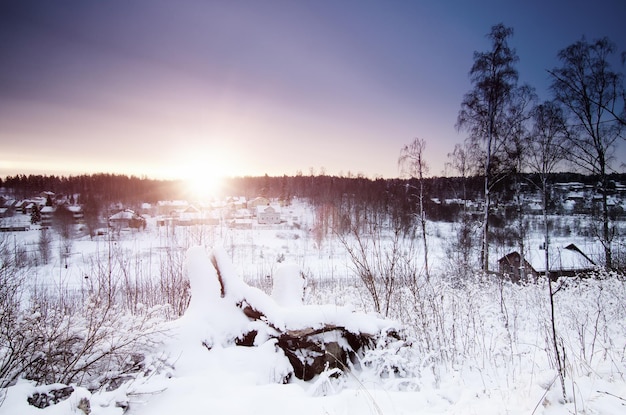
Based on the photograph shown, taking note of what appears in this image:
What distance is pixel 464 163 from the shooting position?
1330 cm

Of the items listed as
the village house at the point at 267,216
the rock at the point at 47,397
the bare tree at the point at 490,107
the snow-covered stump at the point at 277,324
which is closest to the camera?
the rock at the point at 47,397

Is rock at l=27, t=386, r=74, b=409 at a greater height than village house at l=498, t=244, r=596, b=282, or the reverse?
rock at l=27, t=386, r=74, b=409

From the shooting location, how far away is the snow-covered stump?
4.01m

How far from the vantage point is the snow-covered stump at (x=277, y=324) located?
4008mm

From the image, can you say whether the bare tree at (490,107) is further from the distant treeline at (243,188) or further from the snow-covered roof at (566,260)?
the distant treeline at (243,188)

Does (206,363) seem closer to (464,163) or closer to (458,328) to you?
(458,328)

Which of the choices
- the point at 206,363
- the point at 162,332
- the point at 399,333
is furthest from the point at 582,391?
the point at 162,332

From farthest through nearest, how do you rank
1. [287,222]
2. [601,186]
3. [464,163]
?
[287,222]
[464,163]
[601,186]

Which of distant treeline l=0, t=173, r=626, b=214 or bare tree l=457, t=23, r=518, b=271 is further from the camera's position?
distant treeline l=0, t=173, r=626, b=214

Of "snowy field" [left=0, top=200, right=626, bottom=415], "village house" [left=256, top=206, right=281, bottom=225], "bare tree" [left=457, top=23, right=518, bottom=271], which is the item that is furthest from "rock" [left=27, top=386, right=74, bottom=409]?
"village house" [left=256, top=206, right=281, bottom=225]

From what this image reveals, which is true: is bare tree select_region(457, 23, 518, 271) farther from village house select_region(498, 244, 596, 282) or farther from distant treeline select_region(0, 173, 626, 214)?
distant treeline select_region(0, 173, 626, 214)

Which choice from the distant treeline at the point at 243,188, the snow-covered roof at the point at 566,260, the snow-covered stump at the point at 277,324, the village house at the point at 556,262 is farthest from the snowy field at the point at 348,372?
the distant treeline at the point at 243,188

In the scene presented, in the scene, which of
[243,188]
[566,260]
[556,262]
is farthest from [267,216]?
[243,188]

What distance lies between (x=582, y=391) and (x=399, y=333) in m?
2.09
